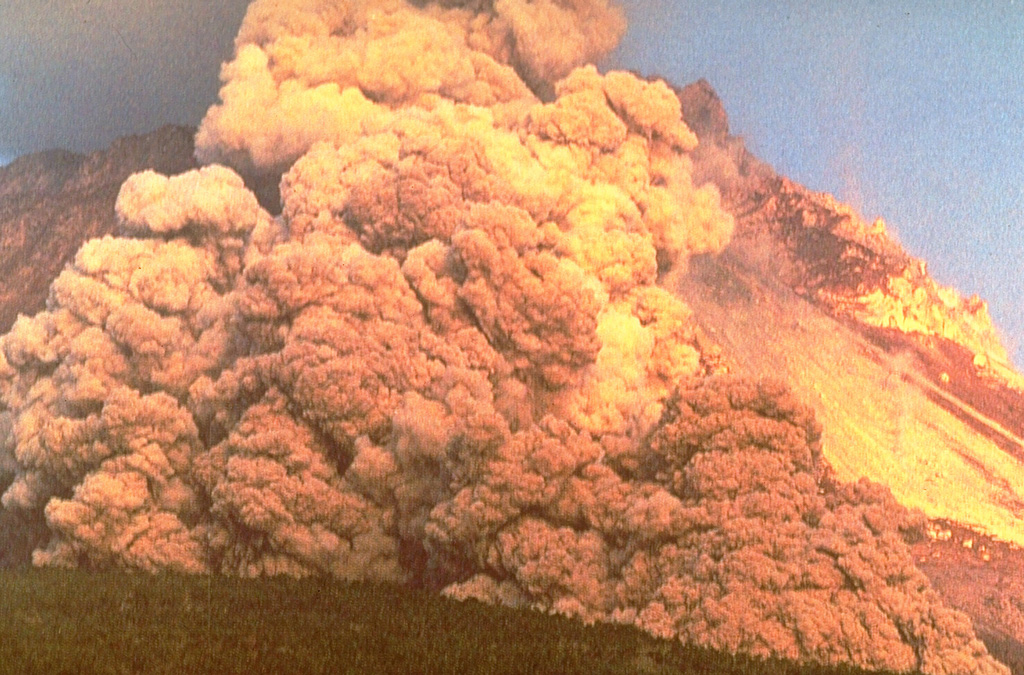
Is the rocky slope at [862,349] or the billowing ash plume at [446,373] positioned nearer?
the billowing ash plume at [446,373]

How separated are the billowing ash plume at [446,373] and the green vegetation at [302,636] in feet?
2.05

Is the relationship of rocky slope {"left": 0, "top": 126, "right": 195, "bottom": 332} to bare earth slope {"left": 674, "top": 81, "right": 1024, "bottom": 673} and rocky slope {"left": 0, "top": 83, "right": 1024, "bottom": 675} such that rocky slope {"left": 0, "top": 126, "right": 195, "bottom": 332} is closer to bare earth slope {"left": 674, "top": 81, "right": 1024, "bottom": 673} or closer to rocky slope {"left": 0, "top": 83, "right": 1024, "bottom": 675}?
rocky slope {"left": 0, "top": 83, "right": 1024, "bottom": 675}

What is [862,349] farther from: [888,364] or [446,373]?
[446,373]

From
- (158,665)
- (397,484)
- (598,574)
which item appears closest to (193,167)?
(397,484)

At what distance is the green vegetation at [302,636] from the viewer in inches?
335

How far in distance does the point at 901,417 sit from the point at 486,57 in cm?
504

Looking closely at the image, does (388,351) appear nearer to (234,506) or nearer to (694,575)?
(234,506)

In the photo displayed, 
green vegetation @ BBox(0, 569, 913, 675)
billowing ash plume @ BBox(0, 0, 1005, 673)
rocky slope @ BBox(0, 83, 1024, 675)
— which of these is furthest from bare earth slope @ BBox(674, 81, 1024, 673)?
green vegetation @ BBox(0, 569, 913, 675)

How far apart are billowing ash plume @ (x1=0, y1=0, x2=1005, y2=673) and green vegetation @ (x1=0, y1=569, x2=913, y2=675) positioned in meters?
0.63

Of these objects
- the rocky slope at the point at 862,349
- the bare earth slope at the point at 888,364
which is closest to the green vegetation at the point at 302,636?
the rocky slope at the point at 862,349

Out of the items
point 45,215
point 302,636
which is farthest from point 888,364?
point 45,215

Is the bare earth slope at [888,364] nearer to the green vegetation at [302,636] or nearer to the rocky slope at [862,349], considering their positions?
the rocky slope at [862,349]

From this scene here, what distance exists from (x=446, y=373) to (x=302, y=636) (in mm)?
3099

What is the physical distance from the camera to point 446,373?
11.8 m
